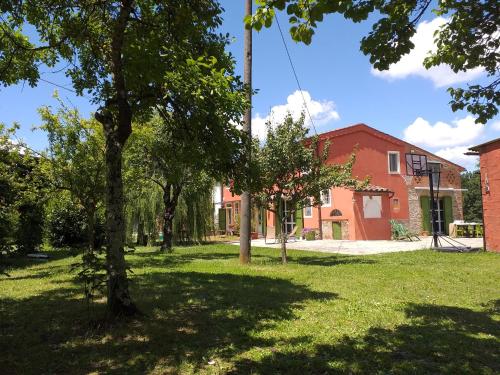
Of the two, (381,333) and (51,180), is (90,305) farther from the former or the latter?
(51,180)

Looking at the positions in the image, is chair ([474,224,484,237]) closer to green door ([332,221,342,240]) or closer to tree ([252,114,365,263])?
green door ([332,221,342,240])

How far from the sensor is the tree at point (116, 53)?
235 inches

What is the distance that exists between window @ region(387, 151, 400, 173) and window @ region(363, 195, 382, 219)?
11.0ft

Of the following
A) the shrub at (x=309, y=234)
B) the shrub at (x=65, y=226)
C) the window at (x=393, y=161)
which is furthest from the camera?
the window at (x=393, y=161)

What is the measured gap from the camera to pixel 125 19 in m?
6.19

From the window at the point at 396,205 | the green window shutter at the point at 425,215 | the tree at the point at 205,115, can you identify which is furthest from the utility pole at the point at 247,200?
the green window shutter at the point at 425,215

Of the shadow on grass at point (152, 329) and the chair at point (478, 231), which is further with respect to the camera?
the chair at point (478, 231)

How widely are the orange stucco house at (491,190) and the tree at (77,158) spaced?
1334 centimetres

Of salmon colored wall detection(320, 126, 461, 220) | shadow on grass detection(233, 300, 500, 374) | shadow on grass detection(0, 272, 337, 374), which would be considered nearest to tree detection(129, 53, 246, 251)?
shadow on grass detection(0, 272, 337, 374)

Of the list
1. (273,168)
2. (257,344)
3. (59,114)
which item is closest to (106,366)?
(257,344)

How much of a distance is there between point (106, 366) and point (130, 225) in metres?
19.0

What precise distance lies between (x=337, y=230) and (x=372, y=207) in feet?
7.50

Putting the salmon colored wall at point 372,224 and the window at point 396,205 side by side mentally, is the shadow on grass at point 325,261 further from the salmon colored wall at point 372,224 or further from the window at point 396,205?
the window at point 396,205

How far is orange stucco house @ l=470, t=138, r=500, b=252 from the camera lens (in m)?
15.8
